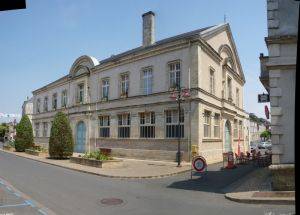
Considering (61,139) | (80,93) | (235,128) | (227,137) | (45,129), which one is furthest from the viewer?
(45,129)

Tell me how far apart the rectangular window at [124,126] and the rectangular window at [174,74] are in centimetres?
607

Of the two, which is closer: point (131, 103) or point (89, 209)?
point (89, 209)

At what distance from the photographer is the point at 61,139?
1114 inches

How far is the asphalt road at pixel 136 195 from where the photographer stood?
955 centimetres

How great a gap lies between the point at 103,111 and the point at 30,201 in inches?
941

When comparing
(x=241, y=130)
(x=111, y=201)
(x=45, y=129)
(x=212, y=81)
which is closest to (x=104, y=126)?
(x=212, y=81)

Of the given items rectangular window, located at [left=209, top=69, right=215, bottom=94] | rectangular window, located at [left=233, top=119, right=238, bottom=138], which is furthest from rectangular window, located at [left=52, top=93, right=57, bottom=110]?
rectangular window, located at [left=209, top=69, right=215, bottom=94]

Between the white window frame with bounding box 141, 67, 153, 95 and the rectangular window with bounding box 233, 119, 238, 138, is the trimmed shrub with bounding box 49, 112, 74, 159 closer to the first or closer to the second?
the white window frame with bounding box 141, 67, 153, 95

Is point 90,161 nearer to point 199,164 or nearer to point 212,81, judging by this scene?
point 199,164

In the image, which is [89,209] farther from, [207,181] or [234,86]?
[234,86]

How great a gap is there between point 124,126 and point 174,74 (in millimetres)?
7296

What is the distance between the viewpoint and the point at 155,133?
2777 centimetres

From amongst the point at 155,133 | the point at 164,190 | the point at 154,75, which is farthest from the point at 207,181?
the point at 154,75

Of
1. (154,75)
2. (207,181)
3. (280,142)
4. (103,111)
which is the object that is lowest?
(207,181)
